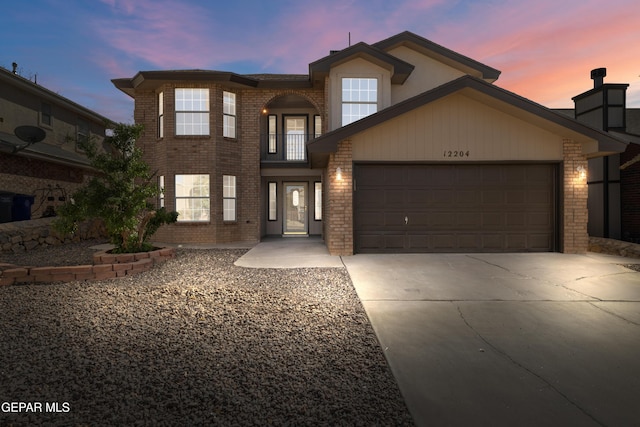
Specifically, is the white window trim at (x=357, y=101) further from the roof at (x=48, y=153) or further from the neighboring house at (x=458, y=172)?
the roof at (x=48, y=153)

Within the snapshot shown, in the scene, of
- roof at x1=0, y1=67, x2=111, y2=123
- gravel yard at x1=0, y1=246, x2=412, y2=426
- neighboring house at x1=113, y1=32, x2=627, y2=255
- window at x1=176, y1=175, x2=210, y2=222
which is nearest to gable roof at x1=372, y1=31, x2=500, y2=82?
neighboring house at x1=113, y1=32, x2=627, y2=255

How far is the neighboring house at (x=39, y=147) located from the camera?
12.4 metres

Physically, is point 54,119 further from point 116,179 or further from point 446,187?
point 446,187

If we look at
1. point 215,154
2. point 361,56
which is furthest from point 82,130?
point 361,56

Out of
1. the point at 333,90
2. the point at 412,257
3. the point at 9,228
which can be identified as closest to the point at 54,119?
the point at 9,228

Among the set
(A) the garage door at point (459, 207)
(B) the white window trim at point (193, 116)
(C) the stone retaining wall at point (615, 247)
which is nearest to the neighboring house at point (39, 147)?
(B) the white window trim at point (193, 116)

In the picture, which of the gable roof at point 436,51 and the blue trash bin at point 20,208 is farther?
the gable roof at point 436,51

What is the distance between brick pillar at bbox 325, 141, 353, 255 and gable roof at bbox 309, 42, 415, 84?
409cm

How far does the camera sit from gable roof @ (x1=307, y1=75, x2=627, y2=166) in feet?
26.4

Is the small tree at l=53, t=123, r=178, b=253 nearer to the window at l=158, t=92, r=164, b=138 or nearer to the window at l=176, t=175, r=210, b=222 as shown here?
the window at l=176, t=175, r=210, b=222

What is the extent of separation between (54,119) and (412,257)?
18130mm

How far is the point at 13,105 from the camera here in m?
13.0

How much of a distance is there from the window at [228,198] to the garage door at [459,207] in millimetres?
6022

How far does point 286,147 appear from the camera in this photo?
14.6 m
